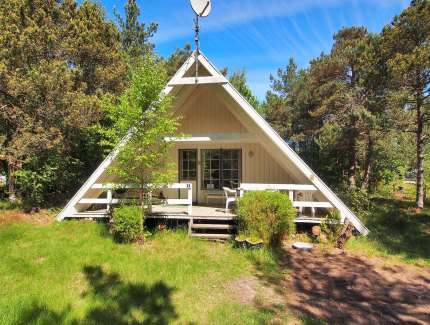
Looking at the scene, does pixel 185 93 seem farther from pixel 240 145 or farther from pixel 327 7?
pixel 327 7

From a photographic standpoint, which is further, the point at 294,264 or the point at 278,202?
the point at 278,202

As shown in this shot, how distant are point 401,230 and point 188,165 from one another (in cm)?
682

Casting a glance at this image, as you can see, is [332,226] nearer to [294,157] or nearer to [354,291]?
[294,157]

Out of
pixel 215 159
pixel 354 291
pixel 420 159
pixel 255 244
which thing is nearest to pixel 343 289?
pixel 354 291

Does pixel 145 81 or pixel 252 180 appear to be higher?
pixel 145 81

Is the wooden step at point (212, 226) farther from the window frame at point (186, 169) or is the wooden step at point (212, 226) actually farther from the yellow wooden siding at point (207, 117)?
the yellow wooden siding at point (207, 117)

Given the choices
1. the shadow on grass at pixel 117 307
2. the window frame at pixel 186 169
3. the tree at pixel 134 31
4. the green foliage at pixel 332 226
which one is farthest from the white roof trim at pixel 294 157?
the tree at pixel 134 31

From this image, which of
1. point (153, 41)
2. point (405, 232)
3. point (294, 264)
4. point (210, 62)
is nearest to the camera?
point (294, 264)

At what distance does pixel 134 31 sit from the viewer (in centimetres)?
1533

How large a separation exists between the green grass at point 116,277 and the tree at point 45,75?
2736mm

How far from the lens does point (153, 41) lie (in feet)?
52.2

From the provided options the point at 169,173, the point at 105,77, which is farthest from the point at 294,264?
the point at 105,77

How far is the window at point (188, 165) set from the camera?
10.8m

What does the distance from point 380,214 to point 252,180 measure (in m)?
4.27
